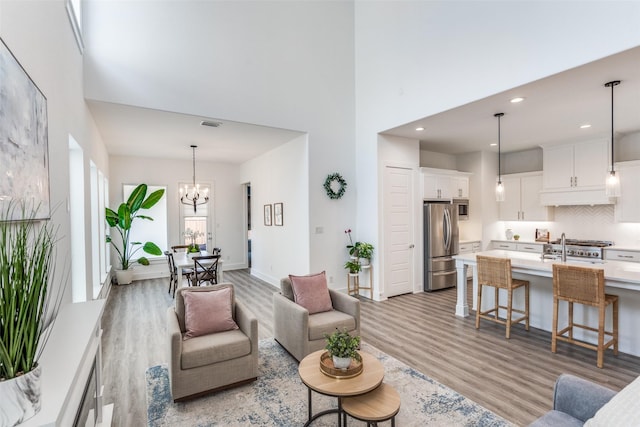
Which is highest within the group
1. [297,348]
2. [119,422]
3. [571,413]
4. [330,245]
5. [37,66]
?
[37,66]

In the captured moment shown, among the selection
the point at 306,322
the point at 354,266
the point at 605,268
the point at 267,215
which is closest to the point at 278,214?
the point at 267,215

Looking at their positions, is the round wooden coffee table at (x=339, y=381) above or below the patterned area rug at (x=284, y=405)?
above

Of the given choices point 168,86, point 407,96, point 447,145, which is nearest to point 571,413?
point 407,96

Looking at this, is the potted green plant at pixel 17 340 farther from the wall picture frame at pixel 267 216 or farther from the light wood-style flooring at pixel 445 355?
the wall picture frame at pixel 267 216

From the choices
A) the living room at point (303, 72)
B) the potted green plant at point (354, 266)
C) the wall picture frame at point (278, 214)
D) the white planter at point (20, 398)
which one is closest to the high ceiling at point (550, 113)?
the living room at point (303, 72)

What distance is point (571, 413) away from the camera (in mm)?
1756

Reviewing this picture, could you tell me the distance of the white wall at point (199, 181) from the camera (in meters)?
7.35

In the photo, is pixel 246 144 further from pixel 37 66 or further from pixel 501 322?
pixel 501 322

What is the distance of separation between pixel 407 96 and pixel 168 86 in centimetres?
352

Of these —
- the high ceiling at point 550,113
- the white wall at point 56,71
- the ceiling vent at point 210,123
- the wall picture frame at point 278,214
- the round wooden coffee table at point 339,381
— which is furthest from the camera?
the wall picture frame at point 278,214

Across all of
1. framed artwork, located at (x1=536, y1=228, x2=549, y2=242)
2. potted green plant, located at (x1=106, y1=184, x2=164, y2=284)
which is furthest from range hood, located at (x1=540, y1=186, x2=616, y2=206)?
potted green plant, located at (x1=106, y1=184, x2=164, y2=284)

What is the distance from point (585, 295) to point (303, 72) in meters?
5.04

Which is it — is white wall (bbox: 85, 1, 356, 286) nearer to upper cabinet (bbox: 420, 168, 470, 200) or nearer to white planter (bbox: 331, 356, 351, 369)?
upper cabinet (bbox: 420, 168, 470, 200)

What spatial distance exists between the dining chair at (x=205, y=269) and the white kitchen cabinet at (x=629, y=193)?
7.13 m
